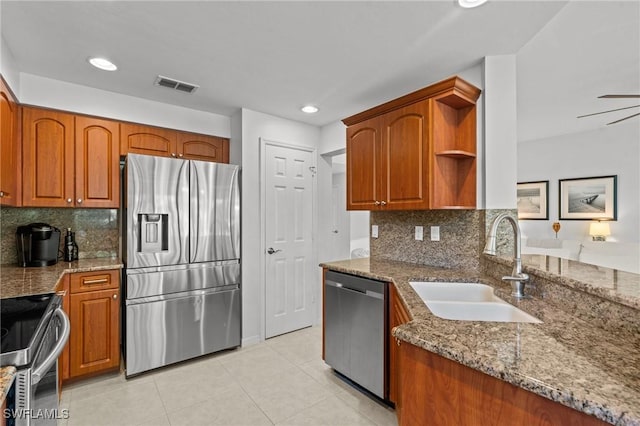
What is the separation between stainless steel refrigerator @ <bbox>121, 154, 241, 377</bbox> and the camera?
2545 millimetres

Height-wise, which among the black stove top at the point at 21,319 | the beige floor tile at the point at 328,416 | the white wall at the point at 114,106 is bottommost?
the beige floor tile at the point at 328,416

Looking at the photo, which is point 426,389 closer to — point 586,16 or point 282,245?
point 586,16

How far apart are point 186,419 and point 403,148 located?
7.72 ft

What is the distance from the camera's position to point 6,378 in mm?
871

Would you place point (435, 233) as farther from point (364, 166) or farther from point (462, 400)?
point (462, 400)

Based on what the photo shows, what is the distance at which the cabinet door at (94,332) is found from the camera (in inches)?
92.7

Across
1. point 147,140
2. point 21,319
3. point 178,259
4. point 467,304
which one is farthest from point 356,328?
point 147,140

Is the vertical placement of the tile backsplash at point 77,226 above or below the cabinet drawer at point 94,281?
above

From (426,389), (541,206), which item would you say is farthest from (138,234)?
(541,206)

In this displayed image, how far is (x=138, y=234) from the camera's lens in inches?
101

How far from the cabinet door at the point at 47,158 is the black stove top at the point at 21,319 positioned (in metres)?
1.21

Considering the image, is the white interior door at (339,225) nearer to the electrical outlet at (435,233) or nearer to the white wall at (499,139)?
the electrical outlet at (435,233)

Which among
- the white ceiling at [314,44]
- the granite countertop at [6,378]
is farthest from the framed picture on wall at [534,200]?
the granite countertop at [6,378]

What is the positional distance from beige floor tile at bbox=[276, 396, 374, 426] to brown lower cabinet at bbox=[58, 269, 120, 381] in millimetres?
1523
